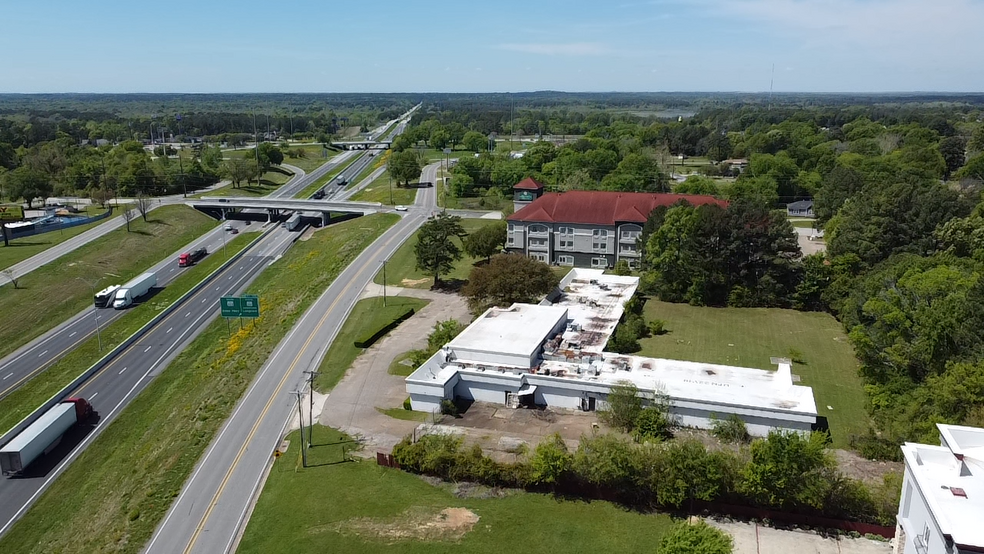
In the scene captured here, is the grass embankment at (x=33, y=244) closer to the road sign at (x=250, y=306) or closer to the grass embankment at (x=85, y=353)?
the grass embankment at (x=85, y=353)

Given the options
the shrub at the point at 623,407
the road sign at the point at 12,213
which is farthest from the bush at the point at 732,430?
the road sign at the point at 12,213

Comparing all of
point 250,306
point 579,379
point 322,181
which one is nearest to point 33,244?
point 250,306

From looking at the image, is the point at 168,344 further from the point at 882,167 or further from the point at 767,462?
the point at 882,167

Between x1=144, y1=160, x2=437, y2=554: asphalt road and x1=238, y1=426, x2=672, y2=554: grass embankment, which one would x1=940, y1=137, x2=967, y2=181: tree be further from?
x1=238, y1=426, x2=672, y2=554: grass embankment

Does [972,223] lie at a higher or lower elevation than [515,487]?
higher

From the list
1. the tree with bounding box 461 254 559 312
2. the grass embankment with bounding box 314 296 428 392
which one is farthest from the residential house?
the grass embankment with bounding box 314 296 428 392

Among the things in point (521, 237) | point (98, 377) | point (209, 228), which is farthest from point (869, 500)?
point (209, 228)
